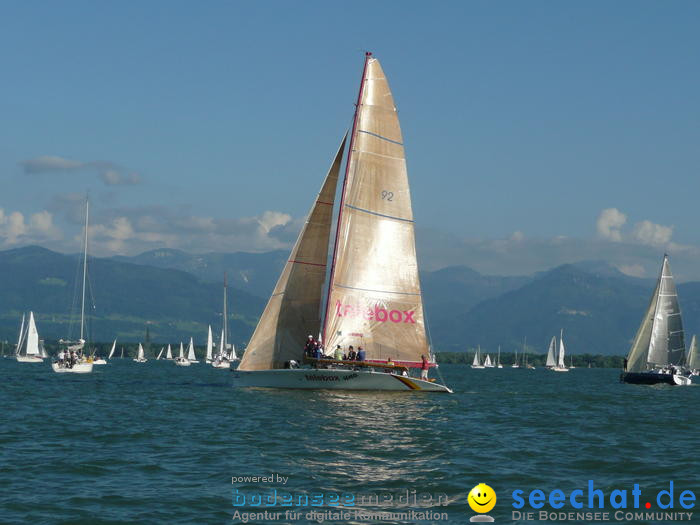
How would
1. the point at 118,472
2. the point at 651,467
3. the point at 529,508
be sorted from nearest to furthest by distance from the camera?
the point at 529,508 < the point at 118,472 < the point at 651,467

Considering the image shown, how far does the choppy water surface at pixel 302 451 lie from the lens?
2325cm

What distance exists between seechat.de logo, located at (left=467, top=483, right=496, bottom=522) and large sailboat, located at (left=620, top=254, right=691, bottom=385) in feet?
A: 253

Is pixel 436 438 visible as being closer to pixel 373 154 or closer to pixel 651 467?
pixel 651 467

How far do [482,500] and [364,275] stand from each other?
30780mm

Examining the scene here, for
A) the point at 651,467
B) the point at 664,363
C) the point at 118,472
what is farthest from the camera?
the point at 664,363

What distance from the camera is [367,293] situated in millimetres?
53656

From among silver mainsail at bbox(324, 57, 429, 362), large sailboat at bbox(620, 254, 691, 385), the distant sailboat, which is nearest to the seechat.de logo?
silver mainsail at bbox(324, 57, 429, 362)

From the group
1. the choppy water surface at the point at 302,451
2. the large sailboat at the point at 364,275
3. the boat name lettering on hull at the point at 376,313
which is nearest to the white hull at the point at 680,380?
the choppy water surface at the point at 302,451

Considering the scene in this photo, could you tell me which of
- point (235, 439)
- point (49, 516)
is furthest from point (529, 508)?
point (235, 439)

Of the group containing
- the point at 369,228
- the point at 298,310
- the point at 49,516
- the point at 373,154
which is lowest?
the point at 49,516

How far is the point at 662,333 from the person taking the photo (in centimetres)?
9750

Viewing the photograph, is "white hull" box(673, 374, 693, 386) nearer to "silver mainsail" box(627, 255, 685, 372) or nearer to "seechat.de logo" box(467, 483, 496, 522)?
"silver mainsail" box(627, 255, 685, 372)

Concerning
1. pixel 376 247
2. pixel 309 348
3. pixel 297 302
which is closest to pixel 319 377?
pixel 309 348

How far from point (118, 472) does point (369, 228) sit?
29064 millimetres
